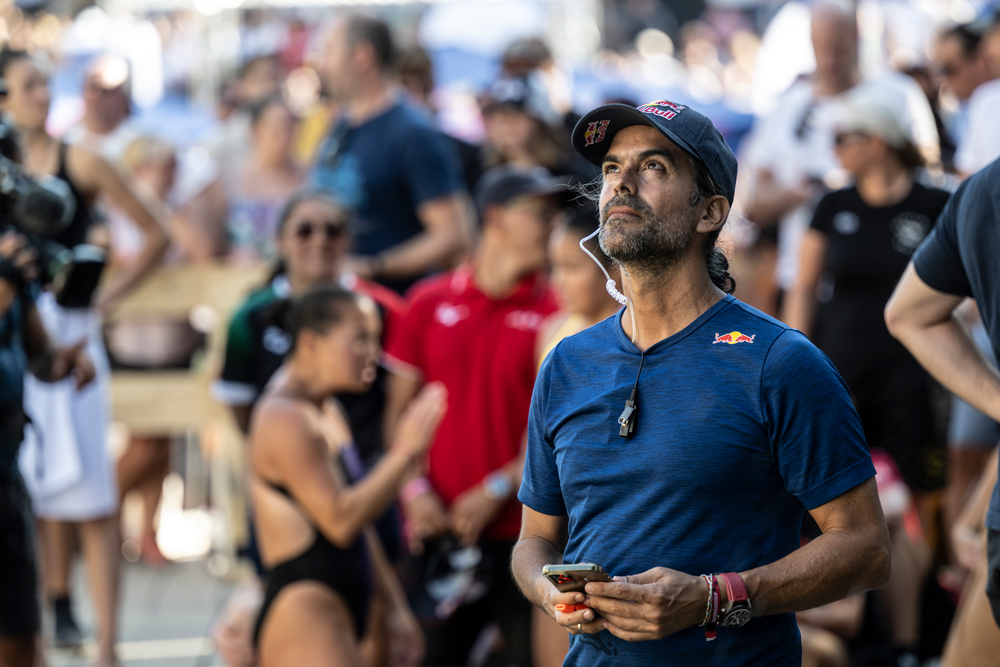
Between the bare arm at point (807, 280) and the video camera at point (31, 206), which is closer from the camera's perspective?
the video camera at point (31, 206)

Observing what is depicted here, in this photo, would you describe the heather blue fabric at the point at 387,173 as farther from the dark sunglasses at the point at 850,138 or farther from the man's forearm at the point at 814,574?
the man's forearm at the point at 814,574

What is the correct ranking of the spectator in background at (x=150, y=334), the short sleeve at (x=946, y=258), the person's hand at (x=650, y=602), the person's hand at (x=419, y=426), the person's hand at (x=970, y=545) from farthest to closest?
1. the spectator in background at (x=150, y=334)
2. the person's hand at (x=419, y=426)
3. the person's hand at (x=970, y=545)
4. the short sleeve at (x=946, y=258)
5. the person's hand at (x=650, y=602)

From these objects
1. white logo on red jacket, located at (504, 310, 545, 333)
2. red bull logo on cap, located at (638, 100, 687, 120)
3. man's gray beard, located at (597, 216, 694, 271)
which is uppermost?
red bull logo on cap, located at (638, 100, 687, 120)

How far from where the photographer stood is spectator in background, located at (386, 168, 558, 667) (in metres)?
4.63

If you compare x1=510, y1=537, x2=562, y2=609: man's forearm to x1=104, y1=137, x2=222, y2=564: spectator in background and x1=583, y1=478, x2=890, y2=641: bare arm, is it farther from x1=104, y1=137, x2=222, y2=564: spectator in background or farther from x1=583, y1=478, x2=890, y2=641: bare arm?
x1=104, y1=137, x2=222, y2=564: spectator in background

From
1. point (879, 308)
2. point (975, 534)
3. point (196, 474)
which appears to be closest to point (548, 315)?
point (879, 308)

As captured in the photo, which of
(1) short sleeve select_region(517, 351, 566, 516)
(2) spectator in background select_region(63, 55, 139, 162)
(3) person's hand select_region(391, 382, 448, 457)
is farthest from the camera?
(2) spectator in background select_region(63, 55, 139, 162)

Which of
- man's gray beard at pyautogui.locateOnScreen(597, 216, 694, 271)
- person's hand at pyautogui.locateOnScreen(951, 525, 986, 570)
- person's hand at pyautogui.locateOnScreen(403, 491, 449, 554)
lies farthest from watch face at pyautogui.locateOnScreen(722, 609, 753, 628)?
person's hand at pyautogui.locateOnScreen(403, 491, 449, 554)

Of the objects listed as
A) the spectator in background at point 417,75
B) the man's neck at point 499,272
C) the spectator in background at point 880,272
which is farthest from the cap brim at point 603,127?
the spectator in background at point 417,75

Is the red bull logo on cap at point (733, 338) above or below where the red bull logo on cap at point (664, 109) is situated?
below

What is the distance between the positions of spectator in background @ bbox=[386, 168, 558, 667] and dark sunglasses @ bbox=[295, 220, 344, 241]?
1.68 ft

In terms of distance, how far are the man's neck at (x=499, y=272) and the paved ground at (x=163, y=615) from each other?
250 cm

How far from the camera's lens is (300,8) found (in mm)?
11766

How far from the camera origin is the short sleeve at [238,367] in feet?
17.2
